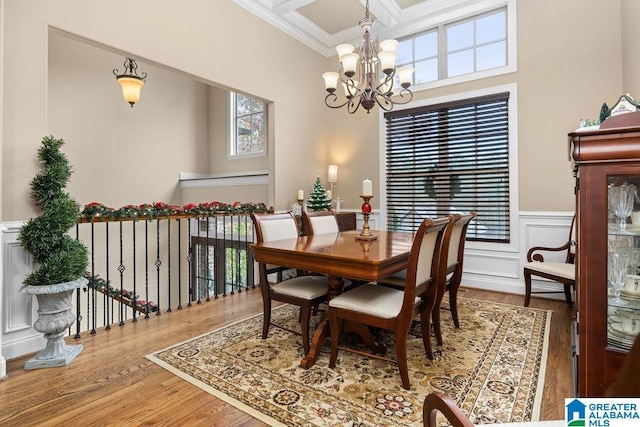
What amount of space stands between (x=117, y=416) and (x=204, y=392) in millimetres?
418

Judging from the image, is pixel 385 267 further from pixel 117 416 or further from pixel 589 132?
pixel 117 416

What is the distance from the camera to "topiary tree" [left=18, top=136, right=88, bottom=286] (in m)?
2.16

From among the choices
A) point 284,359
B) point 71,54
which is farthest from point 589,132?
point 71,54

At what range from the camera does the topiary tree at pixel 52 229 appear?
216 cm

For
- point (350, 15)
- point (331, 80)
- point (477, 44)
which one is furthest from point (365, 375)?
point (350, 15)

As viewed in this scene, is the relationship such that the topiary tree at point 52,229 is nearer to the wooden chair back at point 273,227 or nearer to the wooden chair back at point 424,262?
the wooden chair back at point 273,227

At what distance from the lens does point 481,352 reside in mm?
2289

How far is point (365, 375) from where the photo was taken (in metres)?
2.00

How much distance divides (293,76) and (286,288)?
328 centimetres

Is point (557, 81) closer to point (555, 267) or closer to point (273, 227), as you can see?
point (555, 267)

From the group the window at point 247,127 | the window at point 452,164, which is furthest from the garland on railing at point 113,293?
the window at point 452,164

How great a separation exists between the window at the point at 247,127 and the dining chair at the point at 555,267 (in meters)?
4.39

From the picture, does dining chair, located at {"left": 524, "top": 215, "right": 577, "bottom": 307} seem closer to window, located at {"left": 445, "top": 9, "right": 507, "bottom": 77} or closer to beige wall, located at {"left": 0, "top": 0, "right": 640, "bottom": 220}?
beige wall, located at {"left": 0, "top": 0, "right": 640, "bottom": 220}

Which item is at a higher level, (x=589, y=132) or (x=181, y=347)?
(x=589, y=132)
